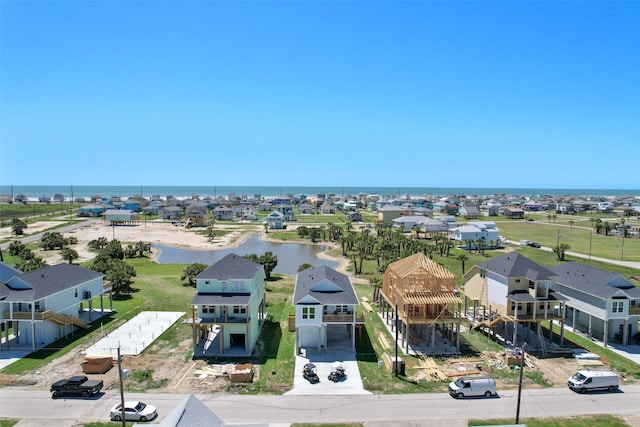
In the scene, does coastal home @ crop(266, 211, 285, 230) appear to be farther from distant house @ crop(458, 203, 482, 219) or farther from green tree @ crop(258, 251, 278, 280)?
distant house @ crop(458, 203, 482, 219)

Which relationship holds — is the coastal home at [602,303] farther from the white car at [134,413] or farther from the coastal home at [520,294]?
the white car at [134,413]

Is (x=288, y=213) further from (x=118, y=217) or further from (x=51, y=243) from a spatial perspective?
(x=51, y=243)

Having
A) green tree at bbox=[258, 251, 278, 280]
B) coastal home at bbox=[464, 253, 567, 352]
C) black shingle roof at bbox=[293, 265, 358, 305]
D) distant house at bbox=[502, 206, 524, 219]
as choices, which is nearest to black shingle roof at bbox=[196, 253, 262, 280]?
black shingle roof at bbox=[293, 265, 358, 305]

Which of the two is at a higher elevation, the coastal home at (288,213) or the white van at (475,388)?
the coastal home at (288,213)

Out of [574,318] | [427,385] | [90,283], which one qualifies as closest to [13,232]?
[90,283]

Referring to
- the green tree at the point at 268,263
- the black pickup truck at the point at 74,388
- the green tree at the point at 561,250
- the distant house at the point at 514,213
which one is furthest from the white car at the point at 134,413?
the distant house at the point at 514,213

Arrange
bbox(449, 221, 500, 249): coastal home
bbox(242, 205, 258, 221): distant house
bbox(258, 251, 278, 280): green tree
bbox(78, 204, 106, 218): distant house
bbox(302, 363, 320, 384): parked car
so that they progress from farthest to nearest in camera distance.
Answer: bbox(242, 205, 258, 221): distant house, bbox(78, 204, 106, 218): distant house, bbox(449, 221, 500, 249): coastal home, bbox(258, 251, 278, 280): green tree, bbox(302, 363, 320, 384): parked car

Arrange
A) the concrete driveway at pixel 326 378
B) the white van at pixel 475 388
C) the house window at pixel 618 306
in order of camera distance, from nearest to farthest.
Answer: the white van at pixel 475 388, the concrete driveway at pixel 326 378, the house window at pixel 618 306
